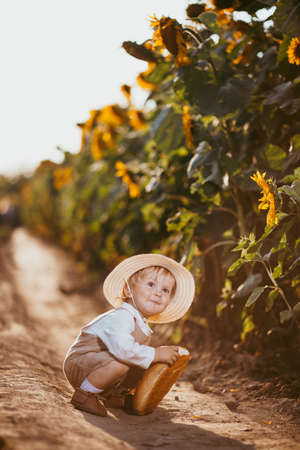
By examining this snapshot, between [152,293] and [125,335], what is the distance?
218mm

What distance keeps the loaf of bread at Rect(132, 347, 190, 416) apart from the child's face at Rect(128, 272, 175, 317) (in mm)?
197

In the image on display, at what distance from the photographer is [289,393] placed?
205 cm

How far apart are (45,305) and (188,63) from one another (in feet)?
9.90

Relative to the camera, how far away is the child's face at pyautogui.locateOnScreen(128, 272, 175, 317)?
1.84 meters

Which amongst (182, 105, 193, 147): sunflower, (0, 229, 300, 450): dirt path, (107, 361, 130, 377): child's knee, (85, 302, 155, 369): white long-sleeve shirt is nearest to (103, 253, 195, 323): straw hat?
(85, 302, 155, 369): white long-sleeve shirt

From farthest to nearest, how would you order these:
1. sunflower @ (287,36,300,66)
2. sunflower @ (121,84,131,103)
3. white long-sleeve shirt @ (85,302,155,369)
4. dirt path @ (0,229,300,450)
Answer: sunflower @ (121,84,131,103) → sunflower @ (287,36,300,66) → white long-sleeve shirt @ (85,302,155,369) → dirt path @ (0,229,300,450)

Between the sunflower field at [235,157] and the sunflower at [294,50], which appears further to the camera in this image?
the sunflower field at [235,157]

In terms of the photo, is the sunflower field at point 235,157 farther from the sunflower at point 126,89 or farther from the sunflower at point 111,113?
the sunflower at point 111,113

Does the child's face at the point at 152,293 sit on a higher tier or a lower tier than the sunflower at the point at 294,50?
lower

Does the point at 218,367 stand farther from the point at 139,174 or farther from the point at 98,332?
the point at 139,174

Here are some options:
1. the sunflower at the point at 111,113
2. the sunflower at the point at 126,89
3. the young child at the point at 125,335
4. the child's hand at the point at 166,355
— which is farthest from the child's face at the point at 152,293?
the sunflower at the point at 111,113

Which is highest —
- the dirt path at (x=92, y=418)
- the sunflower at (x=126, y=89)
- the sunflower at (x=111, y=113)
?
the sunflower at (x=111, y=113)

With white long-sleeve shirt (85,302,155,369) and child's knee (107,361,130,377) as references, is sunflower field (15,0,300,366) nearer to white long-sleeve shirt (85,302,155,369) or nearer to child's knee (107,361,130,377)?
white long-sleeve shirt (85,302,155,369)

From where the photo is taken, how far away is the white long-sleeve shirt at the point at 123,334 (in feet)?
5.53
